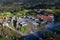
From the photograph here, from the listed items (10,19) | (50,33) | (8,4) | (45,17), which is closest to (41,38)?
(50,33)

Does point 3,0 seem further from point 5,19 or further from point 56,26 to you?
point 56,26

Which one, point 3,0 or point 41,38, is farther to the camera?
point 3,0

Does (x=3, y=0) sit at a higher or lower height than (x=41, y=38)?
higher

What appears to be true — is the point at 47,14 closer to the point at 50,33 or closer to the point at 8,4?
the point at 50,33

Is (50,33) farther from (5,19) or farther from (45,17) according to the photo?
(5,19)

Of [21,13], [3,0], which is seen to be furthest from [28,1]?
[3,0]

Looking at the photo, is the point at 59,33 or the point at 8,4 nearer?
the point at 59,33

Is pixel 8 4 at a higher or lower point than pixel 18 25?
higher

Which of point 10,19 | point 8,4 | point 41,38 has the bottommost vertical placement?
point 41,38
